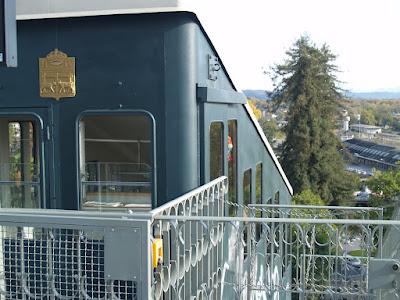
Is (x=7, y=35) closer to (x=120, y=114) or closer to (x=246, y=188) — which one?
(x=120, y=114)

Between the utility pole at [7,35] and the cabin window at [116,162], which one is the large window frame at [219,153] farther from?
the utility pole at [7,35]

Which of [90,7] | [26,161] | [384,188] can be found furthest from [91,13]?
[384,188]

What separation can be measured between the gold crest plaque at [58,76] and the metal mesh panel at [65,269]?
1.18 meters

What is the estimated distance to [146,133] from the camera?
4.09m

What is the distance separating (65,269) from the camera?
301 cm

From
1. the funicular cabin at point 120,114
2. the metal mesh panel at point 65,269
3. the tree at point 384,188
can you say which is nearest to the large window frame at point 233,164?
the funicular cabin at point 120,114

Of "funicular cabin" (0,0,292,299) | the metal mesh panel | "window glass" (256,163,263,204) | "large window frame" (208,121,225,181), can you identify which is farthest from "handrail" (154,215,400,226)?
"window glass" (256,163,263,204)

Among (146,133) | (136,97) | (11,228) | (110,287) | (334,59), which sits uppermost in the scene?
(334,59)

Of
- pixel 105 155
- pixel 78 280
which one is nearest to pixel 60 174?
pixel 105 155

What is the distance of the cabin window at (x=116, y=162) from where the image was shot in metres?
4.08

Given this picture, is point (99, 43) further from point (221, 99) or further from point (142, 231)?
point (142, 231)

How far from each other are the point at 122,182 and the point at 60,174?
19.2 inches

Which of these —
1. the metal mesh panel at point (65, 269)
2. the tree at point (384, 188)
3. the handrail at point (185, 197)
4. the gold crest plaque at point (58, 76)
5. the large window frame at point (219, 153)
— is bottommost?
the tree at point (384, 188)

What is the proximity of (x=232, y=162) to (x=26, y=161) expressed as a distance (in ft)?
6.39
